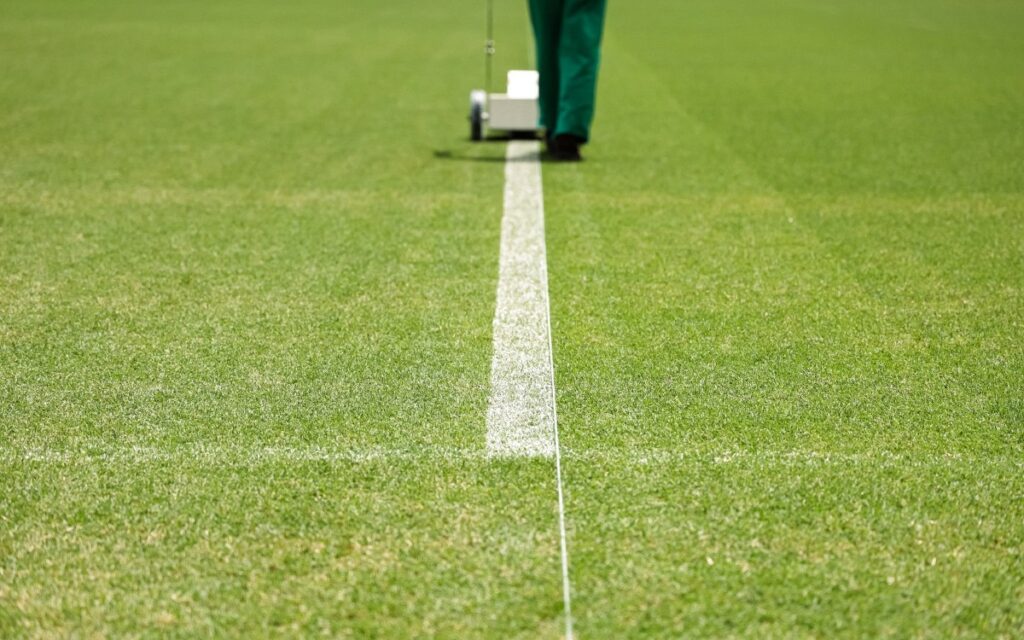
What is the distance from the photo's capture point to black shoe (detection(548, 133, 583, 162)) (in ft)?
23.6

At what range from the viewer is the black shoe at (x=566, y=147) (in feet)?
23.6

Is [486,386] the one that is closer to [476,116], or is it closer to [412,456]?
[412,456]

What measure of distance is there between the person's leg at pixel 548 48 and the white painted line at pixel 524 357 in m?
1.73

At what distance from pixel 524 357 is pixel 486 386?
0.90 ft

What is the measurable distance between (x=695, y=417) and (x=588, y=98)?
13.5ft

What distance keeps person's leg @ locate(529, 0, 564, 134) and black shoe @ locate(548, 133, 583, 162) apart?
0.32 meters

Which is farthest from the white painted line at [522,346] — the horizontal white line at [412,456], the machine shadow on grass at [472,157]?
the machine shadow on grass at [472,157]

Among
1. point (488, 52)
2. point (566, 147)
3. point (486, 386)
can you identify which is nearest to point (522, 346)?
point (486, 386)

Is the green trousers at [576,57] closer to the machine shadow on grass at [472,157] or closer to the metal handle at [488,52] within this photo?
Answer: the machine shadow on grass at [472,157]

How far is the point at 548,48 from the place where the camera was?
7.45m

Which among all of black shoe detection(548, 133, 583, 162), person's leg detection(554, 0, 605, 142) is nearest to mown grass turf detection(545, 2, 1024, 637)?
black shoe detection(548, 133, 583, 162)

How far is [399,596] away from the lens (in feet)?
7.74

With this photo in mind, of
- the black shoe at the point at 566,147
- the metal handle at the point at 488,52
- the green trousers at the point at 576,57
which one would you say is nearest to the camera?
the green trousers at the point at 576,57

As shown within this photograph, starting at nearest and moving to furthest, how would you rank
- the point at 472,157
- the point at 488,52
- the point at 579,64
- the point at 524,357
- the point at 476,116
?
the point at 524,357
the point at 579,64
the point at 472,157
the point at 488,52
the point at 476,116
